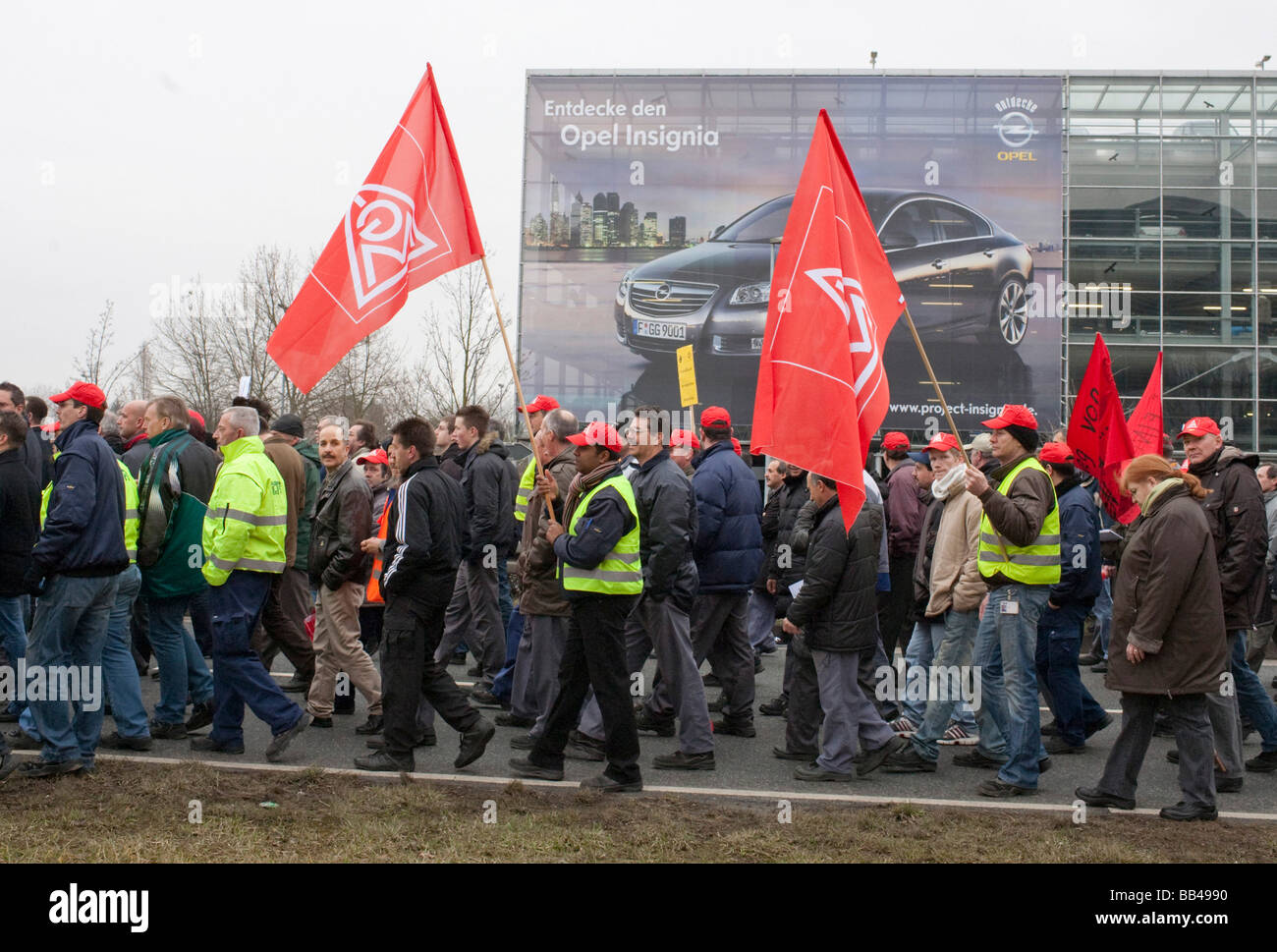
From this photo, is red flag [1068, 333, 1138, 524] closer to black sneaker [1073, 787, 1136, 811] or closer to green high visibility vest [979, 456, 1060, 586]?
green high visibility vest [979, 456, 1060, 586]

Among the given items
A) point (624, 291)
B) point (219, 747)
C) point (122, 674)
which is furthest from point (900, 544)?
point (624, 291)

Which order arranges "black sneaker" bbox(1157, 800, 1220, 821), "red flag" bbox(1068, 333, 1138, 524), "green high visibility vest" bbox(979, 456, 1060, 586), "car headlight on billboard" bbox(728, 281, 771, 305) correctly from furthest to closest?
"car headlight on billboard" bbox(728, 281, 771, 305), "red flag" bbox(1068, 333, 1138, 524), "green high visibility vest" bbox(979, 456, 1060, 586), "black sneaker" bbox(1157, 800, 1220, 821)

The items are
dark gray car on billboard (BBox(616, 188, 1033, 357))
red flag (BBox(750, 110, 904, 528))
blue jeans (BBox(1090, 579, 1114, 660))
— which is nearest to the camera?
red flag (BBox(750, 110, 904, 528))

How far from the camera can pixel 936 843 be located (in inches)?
212

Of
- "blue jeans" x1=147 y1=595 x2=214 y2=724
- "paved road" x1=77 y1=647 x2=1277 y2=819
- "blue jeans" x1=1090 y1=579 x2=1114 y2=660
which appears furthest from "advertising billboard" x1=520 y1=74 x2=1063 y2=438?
"blue jeans" x1=147 y1=595 x2=214 y2=724

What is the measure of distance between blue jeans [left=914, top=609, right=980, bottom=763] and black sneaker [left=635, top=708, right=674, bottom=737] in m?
1.73

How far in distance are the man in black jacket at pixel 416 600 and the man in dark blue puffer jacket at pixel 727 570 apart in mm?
1862

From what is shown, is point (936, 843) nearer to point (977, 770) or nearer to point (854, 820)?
point (854, 820)

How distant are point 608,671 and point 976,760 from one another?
2.60m

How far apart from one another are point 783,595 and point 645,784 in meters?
3.70

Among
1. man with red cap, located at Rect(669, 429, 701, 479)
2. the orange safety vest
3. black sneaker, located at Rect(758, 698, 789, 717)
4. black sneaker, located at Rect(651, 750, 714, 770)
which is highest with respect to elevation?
man with red cap, located at Rect(669, 429, 701, 479)

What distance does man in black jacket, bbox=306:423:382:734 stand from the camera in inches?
300

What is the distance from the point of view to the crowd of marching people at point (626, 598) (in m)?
6.21
